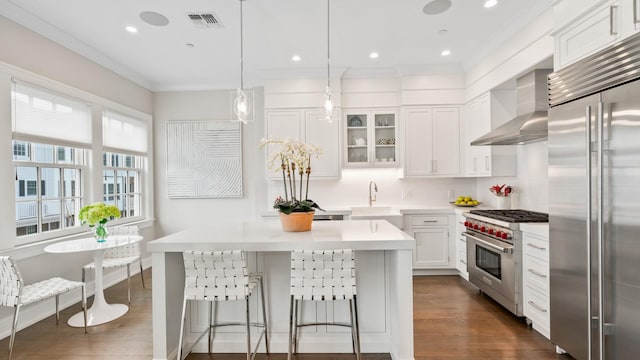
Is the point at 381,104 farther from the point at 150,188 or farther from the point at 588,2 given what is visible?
the point at 150,188

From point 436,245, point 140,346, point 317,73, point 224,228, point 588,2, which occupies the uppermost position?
point 317,73

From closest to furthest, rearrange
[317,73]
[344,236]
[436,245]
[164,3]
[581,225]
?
[581,225] < [344,236] < [164,3] < [436,245] < [317,73]

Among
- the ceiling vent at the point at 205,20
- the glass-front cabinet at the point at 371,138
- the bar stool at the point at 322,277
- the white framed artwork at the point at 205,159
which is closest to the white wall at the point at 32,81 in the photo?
the white framed artwork at the point at 205,159

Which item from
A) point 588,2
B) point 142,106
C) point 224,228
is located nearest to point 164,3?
point 224,228

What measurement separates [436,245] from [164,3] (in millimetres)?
4339

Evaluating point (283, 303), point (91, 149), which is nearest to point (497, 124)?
point (283, 303)

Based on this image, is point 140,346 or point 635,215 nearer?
point 635,215

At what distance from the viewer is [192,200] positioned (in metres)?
5.46

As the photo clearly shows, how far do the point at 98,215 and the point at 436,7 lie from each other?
394cm

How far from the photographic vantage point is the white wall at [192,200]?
542 centimetres

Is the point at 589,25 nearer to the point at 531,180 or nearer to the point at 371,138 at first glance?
the point at 531,180

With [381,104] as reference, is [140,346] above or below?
below

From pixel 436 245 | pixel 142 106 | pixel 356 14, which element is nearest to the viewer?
pixel 356 14

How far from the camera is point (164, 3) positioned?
2.98 metres
